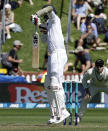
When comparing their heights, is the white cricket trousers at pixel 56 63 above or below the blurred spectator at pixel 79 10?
below

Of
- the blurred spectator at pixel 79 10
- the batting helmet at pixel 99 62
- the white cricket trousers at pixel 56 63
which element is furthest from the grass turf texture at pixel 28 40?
the white cricket trousers at pixel 56 63

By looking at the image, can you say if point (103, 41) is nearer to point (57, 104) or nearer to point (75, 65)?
point (75, 65)

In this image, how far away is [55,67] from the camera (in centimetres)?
1090

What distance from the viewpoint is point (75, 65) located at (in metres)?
20.4

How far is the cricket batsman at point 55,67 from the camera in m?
10.9

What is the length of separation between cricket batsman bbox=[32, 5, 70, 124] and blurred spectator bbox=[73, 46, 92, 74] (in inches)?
347

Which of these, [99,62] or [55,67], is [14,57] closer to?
[99,62]

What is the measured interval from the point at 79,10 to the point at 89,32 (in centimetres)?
96

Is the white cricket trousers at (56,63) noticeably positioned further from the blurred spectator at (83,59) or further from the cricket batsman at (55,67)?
the blurred spectator at (83,59)

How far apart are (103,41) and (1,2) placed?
3796 millimetres

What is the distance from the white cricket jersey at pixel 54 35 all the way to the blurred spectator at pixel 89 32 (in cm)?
968

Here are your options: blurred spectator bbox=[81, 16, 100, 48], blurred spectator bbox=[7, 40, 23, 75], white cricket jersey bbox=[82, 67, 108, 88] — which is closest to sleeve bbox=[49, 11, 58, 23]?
white cricket jersey bbox=[82, 67, 108, 88]

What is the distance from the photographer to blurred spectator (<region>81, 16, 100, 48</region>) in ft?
68.3

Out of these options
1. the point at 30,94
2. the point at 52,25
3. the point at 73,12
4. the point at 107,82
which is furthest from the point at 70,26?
the point at 52,25
